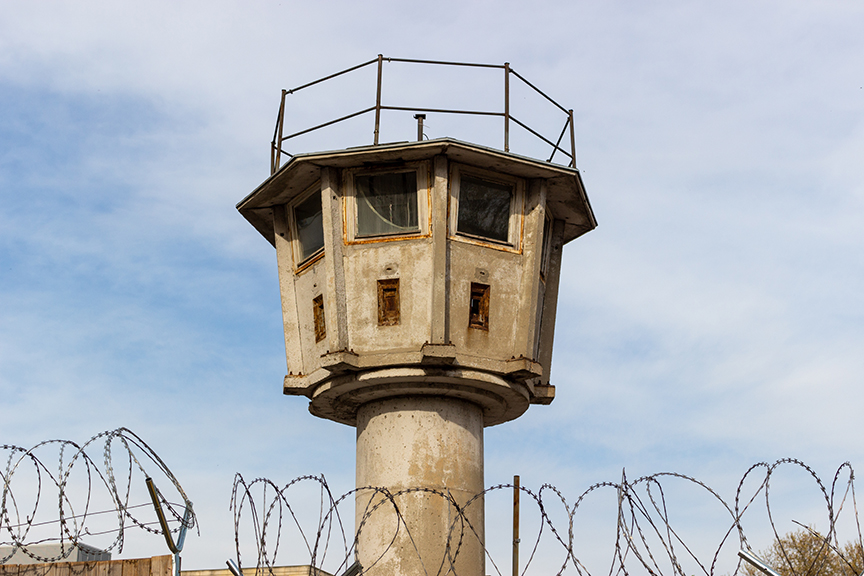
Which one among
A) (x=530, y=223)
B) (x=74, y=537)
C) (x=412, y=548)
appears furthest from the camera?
(x=530, y=223)

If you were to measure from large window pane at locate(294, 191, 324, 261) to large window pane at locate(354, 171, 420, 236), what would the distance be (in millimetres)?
685

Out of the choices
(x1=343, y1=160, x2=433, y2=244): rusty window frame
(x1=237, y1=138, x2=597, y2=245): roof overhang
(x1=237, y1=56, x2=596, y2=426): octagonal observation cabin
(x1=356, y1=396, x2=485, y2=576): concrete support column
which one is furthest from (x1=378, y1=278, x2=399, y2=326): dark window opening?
(x1=237, y1=138, x2=597, y2=245): roof overhang

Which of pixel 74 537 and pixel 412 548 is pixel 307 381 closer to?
pixel 412 548

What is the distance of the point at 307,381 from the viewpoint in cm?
1251

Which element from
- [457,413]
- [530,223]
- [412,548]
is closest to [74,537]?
[412,548]

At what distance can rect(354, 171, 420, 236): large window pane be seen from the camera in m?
12.0

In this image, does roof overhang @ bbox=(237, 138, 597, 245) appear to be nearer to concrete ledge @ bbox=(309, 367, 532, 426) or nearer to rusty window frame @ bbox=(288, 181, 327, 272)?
rusty window frame @ bbox=(288, 181, 327, 272)

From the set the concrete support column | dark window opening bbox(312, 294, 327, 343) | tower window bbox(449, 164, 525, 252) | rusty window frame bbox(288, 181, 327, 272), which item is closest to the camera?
the concrete support column

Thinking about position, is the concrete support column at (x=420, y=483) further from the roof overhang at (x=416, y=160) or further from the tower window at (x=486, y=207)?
the roof overhang at (x=416, y=160)

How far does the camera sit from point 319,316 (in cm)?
1249

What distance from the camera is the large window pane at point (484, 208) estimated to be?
12016 millimetres

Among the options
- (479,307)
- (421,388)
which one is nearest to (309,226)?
(479,307)

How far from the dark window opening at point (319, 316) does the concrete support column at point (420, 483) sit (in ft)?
3.67

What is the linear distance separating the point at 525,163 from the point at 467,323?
207cm
